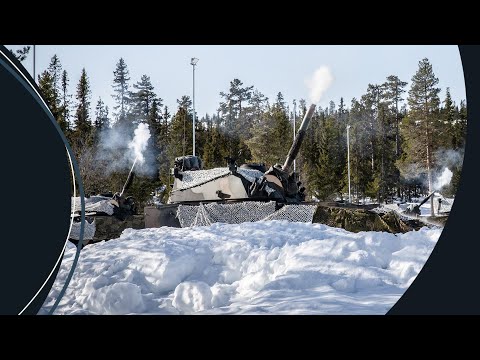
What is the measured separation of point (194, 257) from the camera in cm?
681

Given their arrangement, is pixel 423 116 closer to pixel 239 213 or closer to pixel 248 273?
pixel 239 213

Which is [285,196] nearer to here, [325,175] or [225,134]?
[325,175]

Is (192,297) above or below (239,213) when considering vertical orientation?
below

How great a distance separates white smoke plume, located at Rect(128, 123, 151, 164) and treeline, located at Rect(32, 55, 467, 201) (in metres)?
0.56

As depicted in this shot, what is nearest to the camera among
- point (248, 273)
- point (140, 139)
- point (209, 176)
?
point (248, 273)

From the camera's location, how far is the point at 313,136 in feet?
108

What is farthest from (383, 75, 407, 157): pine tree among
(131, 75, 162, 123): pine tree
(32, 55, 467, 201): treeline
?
(131, 75, 162, 123): pine tree

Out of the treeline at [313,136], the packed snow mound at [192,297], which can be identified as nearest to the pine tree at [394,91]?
the treeline at [313,136]

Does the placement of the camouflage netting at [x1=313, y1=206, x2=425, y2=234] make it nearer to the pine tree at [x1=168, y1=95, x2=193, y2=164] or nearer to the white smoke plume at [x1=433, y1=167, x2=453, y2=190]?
the white smoke plume at [x1=433, y1=167, x2=453, y2=190]

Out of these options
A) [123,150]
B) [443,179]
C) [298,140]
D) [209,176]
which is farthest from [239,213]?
[123,150]

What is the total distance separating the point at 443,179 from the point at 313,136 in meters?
9.27

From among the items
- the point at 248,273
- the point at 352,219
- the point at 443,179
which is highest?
the point at 443,179
